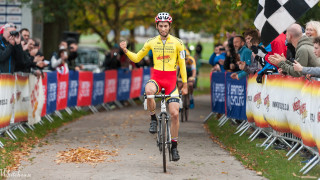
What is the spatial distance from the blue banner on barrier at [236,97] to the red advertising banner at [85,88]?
642 centimetres

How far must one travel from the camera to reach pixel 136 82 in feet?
97.0

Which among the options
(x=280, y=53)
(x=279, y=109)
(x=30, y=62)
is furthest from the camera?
(x=30, y=62)

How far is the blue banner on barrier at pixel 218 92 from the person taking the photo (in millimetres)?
18734

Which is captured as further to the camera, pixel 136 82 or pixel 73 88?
pixel 136 82

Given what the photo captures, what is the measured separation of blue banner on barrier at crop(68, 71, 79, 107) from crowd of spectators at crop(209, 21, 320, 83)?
4723mm

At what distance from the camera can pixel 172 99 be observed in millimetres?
11188

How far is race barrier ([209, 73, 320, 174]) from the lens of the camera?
9984mm

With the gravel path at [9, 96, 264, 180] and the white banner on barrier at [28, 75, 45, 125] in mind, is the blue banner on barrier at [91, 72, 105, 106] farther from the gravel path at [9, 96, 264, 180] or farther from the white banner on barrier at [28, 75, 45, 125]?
the white banner on barrier at [28, 75, 45, 125]

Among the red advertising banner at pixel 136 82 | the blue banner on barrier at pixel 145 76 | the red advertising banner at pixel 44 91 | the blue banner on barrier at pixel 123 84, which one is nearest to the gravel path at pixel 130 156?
the red advertising banner at pixel 44 91

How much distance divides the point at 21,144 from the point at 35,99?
2973 millimetres

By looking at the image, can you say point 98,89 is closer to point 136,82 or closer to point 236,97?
point 136,82

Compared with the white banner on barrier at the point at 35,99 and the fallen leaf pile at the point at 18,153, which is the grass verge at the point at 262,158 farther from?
the white banner on barrier at the point at 35,99

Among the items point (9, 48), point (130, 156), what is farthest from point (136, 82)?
point (130, 156)

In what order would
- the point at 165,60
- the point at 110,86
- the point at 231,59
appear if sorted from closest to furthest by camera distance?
the point at 165,60 → the point at 231,59 → the point at 110,86
